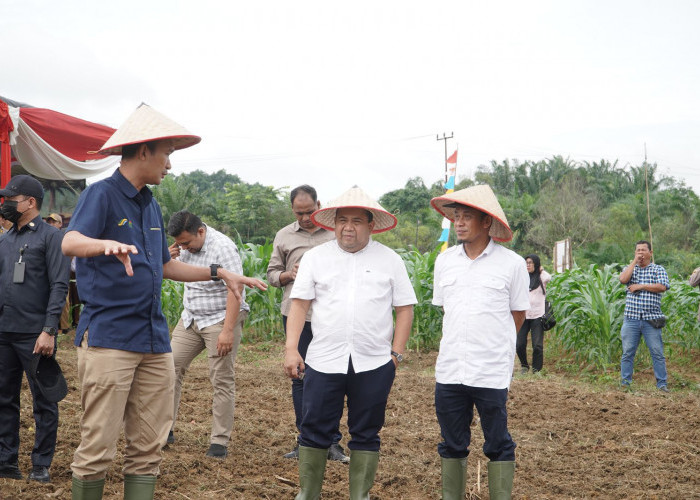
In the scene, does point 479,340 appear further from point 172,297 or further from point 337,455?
point 172,297

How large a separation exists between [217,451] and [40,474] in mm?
1134

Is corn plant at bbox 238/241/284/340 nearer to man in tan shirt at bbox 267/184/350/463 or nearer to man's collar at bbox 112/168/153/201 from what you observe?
man in tan shirt at bbox 267/184/350/463

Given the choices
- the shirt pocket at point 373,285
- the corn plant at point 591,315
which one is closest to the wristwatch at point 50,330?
the shirt pocket at point 373,285

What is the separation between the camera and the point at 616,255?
33.7m

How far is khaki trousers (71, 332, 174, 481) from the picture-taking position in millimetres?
2912

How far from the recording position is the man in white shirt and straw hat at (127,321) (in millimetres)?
2912

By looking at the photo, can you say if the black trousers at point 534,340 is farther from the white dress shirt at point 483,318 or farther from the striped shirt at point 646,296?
the white dress shirt at point 483,318

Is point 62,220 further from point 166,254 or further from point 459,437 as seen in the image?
point 459,437

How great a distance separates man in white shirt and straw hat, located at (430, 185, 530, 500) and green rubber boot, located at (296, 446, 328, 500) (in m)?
0.66

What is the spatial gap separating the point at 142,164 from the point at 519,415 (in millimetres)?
4827

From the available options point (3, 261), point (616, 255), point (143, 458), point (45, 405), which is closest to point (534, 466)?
point (143, 458)

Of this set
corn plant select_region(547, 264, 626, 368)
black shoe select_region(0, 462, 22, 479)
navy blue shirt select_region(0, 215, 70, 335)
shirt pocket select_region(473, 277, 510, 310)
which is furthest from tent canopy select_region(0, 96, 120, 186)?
corn plant select_region(547, 264, 626, 368)

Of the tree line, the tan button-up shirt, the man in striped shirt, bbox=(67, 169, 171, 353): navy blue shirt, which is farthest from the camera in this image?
the tree line

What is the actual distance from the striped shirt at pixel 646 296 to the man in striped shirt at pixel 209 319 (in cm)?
547
